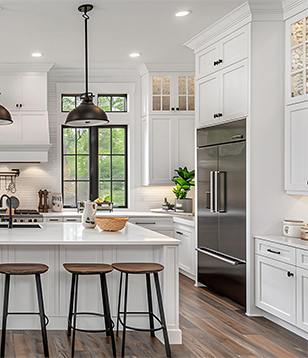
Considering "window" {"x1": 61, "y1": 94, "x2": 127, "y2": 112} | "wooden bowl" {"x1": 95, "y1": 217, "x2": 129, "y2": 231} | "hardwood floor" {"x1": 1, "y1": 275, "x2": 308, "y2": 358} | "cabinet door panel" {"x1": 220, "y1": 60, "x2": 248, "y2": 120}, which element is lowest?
"hardwood floor" {"x1": 1, "y1": 275, "x2": 308, "y2": 358}

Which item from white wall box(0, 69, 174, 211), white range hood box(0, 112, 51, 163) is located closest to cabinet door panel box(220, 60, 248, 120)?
white wall box(0, 69, 174, 211)

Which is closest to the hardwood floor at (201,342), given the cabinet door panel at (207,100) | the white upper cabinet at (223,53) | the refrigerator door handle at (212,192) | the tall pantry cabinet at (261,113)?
the tall pantry cabinet at (261,113)

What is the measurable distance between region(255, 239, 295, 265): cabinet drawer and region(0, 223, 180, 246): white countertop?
962mm

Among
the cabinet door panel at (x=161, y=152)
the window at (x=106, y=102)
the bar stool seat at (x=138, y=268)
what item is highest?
the window at (x=106, y=102)

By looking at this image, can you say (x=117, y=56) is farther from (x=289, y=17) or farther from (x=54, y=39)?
(x=289, y=17)

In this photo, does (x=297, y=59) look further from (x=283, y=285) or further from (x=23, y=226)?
(x=23, y=226)

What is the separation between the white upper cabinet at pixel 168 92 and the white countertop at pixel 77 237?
2.64 meters

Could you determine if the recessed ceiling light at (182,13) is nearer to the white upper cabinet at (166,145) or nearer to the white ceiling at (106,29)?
the white ceiling at (106,29)

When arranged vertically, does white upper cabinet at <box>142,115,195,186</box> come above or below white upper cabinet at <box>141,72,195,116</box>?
below

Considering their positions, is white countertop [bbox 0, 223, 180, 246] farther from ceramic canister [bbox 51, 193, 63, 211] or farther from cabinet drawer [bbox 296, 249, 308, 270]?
ceramic canister [bbox 51, 193, 63, 211]

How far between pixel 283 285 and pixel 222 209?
115 centimetres

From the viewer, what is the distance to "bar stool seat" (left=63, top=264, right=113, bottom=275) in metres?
3.07

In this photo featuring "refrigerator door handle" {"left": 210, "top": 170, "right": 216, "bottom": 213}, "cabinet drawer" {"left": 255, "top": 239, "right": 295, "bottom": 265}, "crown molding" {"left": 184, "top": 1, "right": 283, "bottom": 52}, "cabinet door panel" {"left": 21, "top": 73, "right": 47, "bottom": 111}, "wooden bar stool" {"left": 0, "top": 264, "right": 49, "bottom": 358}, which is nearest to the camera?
"wooden bar stool" {"left": 0, "top": 264, "right": 49, "bottom": 358}

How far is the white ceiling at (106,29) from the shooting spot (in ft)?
13.1
